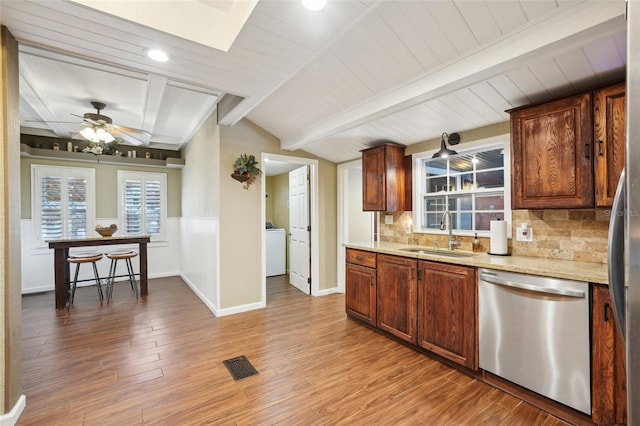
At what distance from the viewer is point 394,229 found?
3.94 metres

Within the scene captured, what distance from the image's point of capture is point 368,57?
2318mm

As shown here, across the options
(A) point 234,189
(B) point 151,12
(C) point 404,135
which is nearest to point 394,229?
(C) point 404,135

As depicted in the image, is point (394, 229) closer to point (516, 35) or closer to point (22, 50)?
point (516, 35)

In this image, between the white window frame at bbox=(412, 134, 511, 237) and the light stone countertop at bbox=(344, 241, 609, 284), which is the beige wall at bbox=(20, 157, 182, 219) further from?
the light stone countertop at bbox=(344, 241, 609, 284)

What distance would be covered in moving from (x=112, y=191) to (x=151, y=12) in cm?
493

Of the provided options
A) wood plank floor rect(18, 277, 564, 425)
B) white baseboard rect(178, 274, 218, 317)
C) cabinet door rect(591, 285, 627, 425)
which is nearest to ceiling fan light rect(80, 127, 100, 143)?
wood plank floor rect(18, 277, 564, 425)

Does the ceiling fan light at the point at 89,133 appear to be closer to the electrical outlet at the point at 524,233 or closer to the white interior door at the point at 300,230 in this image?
the white interior door at the point at 300,230

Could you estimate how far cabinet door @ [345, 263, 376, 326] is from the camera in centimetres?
327

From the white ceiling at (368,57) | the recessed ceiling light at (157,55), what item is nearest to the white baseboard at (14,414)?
the white ceiling at (368,57)

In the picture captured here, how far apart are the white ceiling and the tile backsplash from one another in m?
0.93

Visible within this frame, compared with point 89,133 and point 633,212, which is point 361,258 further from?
point 89,133

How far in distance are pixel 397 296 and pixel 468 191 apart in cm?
138

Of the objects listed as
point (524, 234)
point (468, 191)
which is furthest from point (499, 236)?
point (468, 191)

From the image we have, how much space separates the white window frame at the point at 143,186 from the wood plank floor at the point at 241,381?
92.6 inches
